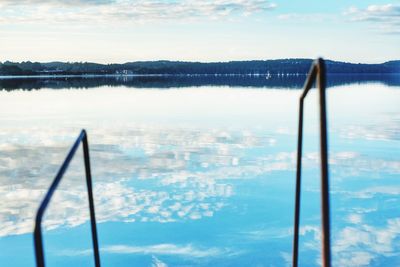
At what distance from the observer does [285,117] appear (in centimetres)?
2855

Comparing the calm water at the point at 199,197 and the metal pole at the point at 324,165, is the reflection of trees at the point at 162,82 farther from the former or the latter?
the metal pole at the point at 324,165

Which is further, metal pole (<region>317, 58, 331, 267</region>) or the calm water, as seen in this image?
the calm water

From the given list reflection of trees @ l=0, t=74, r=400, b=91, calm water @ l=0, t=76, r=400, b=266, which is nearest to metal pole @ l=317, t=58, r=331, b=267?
calm water @ l=0, t=76, r=400, b=266

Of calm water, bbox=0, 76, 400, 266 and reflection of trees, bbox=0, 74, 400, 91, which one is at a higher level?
reflection of trees, bbox=0, 74, 400, 91

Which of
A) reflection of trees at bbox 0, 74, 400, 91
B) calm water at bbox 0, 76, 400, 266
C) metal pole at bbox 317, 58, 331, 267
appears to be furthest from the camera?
reflection of trees at bbox 0, 74, 400, 91

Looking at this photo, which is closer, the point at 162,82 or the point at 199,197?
the point at 199,197

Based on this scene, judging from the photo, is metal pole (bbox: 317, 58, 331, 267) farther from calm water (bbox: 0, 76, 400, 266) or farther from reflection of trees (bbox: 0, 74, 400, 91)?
reflection of trees (bbox: 0, 74, 400, 91)

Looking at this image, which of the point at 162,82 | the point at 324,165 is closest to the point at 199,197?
the point at 324,165

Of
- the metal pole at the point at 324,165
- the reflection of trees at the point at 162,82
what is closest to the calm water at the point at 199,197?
the metal pole at the point at 324,165

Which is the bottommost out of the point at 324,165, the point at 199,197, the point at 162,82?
the point at 199,197

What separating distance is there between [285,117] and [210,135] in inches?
344

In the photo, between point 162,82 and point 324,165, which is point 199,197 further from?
point 162,82

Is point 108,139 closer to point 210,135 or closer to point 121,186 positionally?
point 210,135

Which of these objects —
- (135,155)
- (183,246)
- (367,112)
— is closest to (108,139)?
(135,155)
